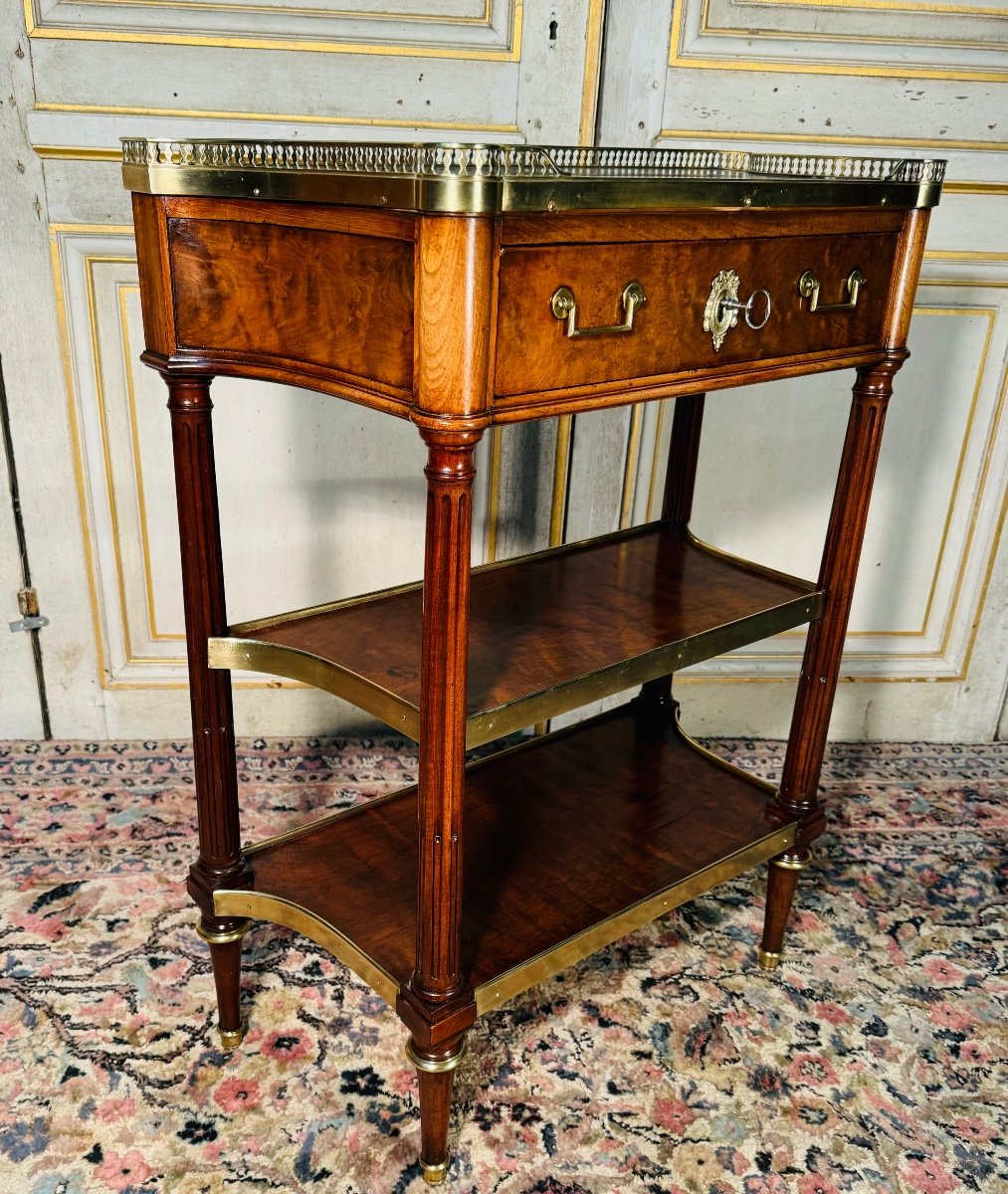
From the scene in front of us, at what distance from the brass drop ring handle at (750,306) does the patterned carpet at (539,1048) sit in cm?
107

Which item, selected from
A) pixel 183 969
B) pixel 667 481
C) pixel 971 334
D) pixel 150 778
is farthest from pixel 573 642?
pixel 971 334

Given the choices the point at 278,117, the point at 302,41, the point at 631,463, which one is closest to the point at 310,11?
the point at 302,41

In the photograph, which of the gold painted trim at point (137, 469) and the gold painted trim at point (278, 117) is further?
the gold painted trim at point (137, 469)

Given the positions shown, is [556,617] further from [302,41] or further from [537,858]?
[302,41]

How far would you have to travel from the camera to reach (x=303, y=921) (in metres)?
1.47

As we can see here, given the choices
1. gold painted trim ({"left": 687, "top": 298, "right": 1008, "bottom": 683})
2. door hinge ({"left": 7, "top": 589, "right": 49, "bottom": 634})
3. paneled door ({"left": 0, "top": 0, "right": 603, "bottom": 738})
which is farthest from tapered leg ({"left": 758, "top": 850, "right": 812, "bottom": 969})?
door hinge ({"left": 7, "top": 589, "right": 49, "bottom": 634})

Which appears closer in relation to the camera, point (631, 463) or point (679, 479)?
point (679, 479)

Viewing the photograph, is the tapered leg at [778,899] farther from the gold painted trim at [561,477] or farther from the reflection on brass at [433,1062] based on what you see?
the gold painted trim at [561,477]

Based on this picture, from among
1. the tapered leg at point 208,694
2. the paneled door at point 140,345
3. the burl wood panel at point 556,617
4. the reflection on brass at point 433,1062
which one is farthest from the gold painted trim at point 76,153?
the reflection on brass at point 433,1062

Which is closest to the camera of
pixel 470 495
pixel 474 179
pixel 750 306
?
pixel 474 179

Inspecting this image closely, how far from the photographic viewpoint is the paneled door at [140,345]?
1989 mm

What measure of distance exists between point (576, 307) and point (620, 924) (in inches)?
33.7

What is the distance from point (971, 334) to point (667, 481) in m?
0.86

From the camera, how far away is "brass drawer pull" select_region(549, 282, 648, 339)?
1112mm
